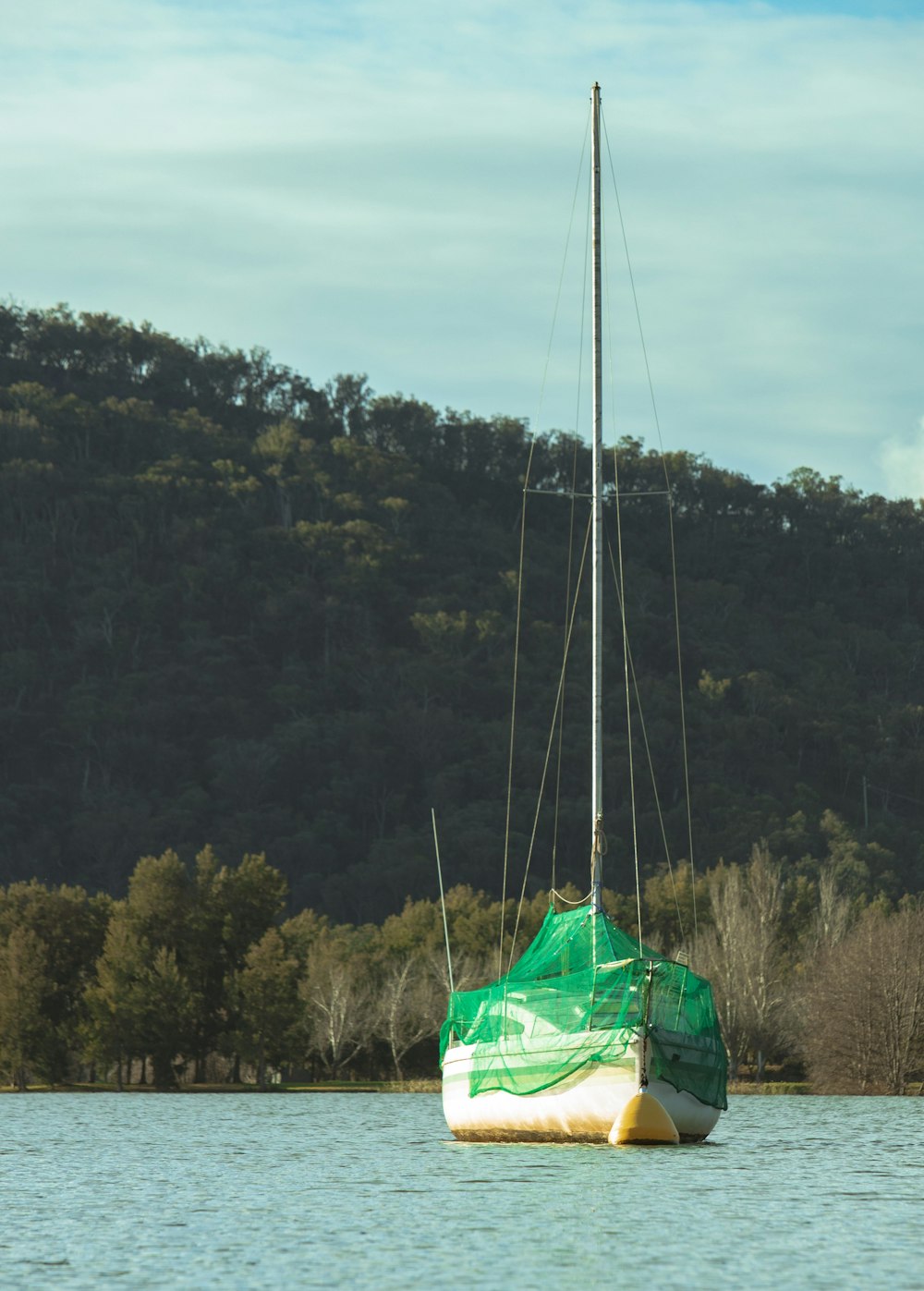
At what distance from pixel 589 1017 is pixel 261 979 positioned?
74.3 meters

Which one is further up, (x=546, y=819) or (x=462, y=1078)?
(x=546, y=819)

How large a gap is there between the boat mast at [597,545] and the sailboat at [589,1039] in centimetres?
8

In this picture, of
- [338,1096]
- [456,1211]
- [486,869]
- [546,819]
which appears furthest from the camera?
[546,819]

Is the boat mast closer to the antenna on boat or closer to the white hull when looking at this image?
the antenna on boat

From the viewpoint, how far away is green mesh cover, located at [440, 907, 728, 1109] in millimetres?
41562

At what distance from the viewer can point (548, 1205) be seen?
34406 mm

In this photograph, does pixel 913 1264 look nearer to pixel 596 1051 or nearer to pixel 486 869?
pixel 596 1051

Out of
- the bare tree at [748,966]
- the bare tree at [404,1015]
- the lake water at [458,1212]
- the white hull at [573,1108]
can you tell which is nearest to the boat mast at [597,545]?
the white hull at [573,1108]

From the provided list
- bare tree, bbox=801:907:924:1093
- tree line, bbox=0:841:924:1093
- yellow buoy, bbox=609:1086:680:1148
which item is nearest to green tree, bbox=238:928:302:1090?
tree line, bbox=0:841:924:1093

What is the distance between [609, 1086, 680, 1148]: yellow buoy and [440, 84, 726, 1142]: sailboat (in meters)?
0.09

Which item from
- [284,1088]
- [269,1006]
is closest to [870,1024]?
[269,1006]

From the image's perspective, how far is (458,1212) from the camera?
3416 centimetres

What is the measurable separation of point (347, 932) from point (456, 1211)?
10807 centimetres

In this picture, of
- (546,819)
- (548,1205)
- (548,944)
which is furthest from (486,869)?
(548,1205)
